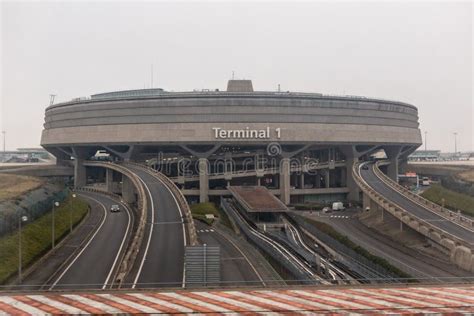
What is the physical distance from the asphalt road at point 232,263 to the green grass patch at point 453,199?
148 feet

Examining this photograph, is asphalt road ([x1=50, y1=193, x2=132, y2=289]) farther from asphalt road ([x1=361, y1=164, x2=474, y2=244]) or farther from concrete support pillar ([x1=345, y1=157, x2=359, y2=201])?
concrete support pillar ([x1=345, y1=157, x2=359, y2=201])

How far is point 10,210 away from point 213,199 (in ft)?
212

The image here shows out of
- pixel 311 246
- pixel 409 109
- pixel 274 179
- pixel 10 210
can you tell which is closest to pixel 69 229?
pixel 10 210

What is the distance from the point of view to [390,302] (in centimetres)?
2192

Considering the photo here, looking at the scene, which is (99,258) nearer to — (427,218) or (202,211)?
(202,211)

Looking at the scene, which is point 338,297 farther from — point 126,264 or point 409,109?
point 409,109

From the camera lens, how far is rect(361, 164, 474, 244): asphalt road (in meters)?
58.8

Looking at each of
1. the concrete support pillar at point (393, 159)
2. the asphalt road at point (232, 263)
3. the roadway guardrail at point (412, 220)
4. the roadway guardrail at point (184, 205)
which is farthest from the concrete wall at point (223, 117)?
the asphalt road at point (232, 263)

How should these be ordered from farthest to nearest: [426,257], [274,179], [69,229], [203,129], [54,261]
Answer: [274,179] → [203,129] → [69,229] → [426,257] → [54,261]

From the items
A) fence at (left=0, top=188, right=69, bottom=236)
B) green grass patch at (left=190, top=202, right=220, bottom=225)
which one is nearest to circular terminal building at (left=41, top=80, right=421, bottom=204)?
green grass patch at (left=190, top=202, right=220, bottom=225)

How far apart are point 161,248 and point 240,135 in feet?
207

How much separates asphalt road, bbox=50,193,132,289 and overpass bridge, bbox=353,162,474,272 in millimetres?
39939

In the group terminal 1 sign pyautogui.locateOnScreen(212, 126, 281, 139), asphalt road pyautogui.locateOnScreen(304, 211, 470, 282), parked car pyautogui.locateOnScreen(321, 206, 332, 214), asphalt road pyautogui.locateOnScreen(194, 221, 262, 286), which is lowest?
asphalt road pyautogui.locateOnScreen(304, 211, 470, 282)

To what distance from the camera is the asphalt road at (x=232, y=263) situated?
135 ft
